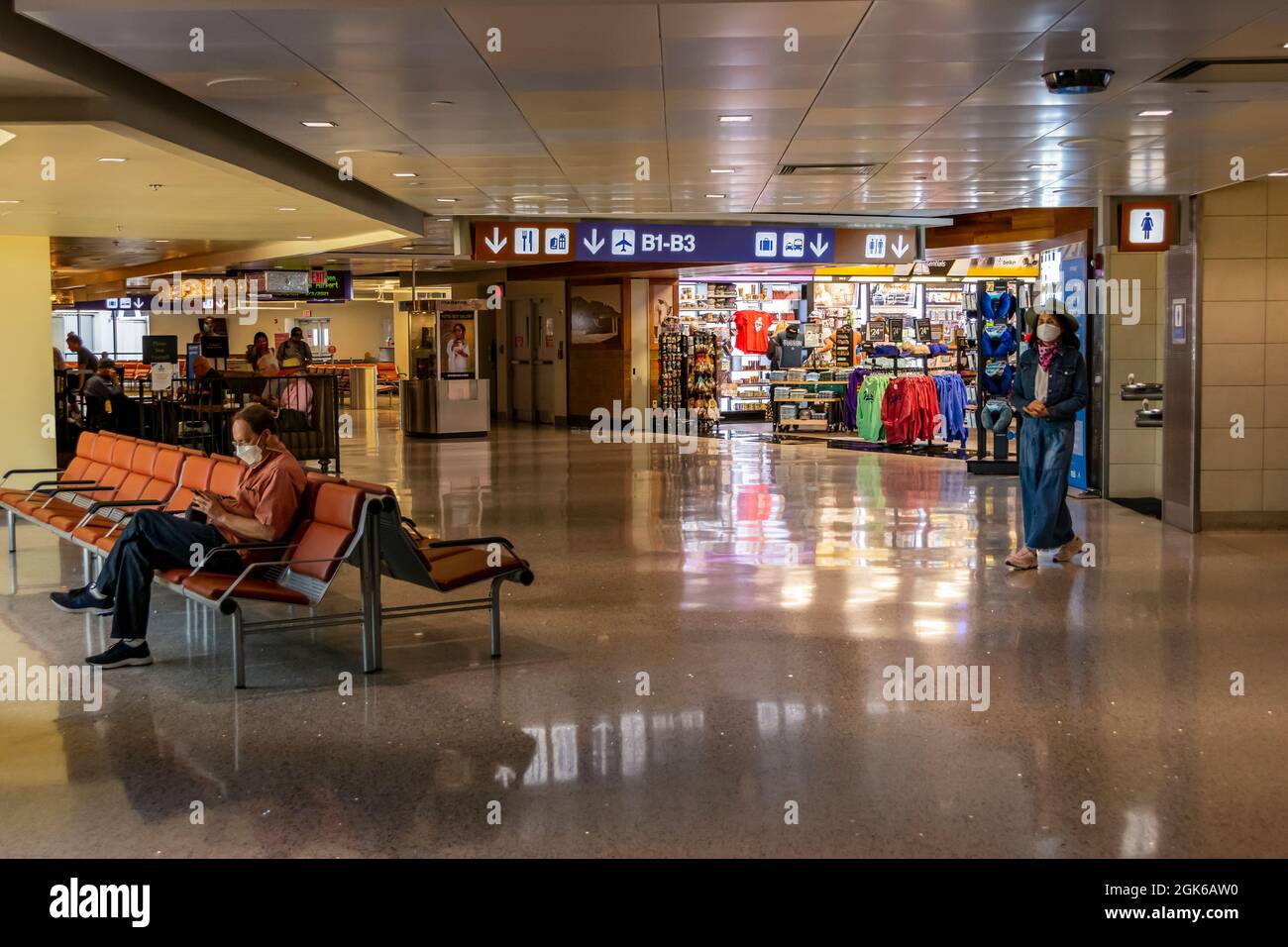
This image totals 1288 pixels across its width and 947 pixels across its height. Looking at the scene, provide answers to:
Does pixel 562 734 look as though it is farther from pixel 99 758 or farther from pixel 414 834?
pixel 99 758

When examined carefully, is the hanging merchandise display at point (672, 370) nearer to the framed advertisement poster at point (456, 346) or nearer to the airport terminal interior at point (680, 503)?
the framed advertisement poster at point (456, 346)

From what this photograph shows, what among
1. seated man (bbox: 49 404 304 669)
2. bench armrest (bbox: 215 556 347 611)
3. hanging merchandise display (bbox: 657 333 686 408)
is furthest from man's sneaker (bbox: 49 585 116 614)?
hanging merchandise display (bbox: 657 333 686 408)

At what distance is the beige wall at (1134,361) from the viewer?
12.1 meters

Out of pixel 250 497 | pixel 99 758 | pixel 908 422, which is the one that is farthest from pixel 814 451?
pixel 99 758

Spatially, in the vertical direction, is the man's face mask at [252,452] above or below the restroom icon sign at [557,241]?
below

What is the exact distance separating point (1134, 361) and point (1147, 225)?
1.96 metres

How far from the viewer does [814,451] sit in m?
17.6

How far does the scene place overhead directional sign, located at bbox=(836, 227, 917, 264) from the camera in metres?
14.0

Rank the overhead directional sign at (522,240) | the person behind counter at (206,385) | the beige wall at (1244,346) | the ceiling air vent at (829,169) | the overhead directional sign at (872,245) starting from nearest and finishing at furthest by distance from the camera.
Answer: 1. the ceiling air vent at (829,169)
2. the beige wall at (1244,346)
3. the overhead directional sign at (522,240)
4. the overhead directional sign at (872,245)
5. the person behind counter at (206,385)

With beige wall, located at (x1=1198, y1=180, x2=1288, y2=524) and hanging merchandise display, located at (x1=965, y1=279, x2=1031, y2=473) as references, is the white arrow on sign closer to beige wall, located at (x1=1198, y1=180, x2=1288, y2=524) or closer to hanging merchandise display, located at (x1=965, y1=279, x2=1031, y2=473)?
hanging merchandise display, located at (x1=965, y1=279, x2=1031, y2=473)

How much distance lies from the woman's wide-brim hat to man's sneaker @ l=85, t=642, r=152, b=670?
19.2 feet

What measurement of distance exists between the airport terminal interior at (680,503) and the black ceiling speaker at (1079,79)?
2 cm

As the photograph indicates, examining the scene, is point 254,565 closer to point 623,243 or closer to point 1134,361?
point 623,243

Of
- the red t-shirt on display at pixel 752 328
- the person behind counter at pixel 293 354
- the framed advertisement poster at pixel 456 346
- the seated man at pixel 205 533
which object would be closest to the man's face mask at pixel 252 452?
the seated man at pixel 205 533
